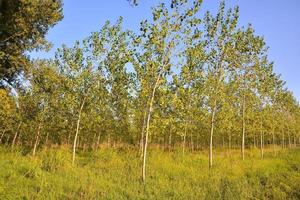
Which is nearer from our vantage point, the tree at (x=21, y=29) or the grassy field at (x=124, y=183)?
the grassy field at (x=124, y=183)

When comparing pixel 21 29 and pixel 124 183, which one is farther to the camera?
pixel 21 29

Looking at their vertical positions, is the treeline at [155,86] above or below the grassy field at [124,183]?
above

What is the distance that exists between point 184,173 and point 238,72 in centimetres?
1502

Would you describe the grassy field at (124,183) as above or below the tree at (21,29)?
below

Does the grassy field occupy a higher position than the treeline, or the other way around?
the treeline

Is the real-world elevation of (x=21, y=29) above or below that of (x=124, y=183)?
above

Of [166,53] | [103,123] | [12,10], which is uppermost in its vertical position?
[12,10]

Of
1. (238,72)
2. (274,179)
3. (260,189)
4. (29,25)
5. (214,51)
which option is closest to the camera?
(260,189)

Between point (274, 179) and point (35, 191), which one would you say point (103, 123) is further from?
point (35, 191)

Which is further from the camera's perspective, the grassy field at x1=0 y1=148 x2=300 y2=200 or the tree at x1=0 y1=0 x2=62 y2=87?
the tree at x1=0 y1=0 x2=62 y2=87

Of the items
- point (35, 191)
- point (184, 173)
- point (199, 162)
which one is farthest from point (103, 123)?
point (35, 191)

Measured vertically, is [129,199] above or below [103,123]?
below

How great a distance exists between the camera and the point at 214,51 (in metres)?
25.4

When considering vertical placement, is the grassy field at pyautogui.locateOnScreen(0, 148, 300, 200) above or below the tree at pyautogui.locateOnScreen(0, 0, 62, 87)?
below
